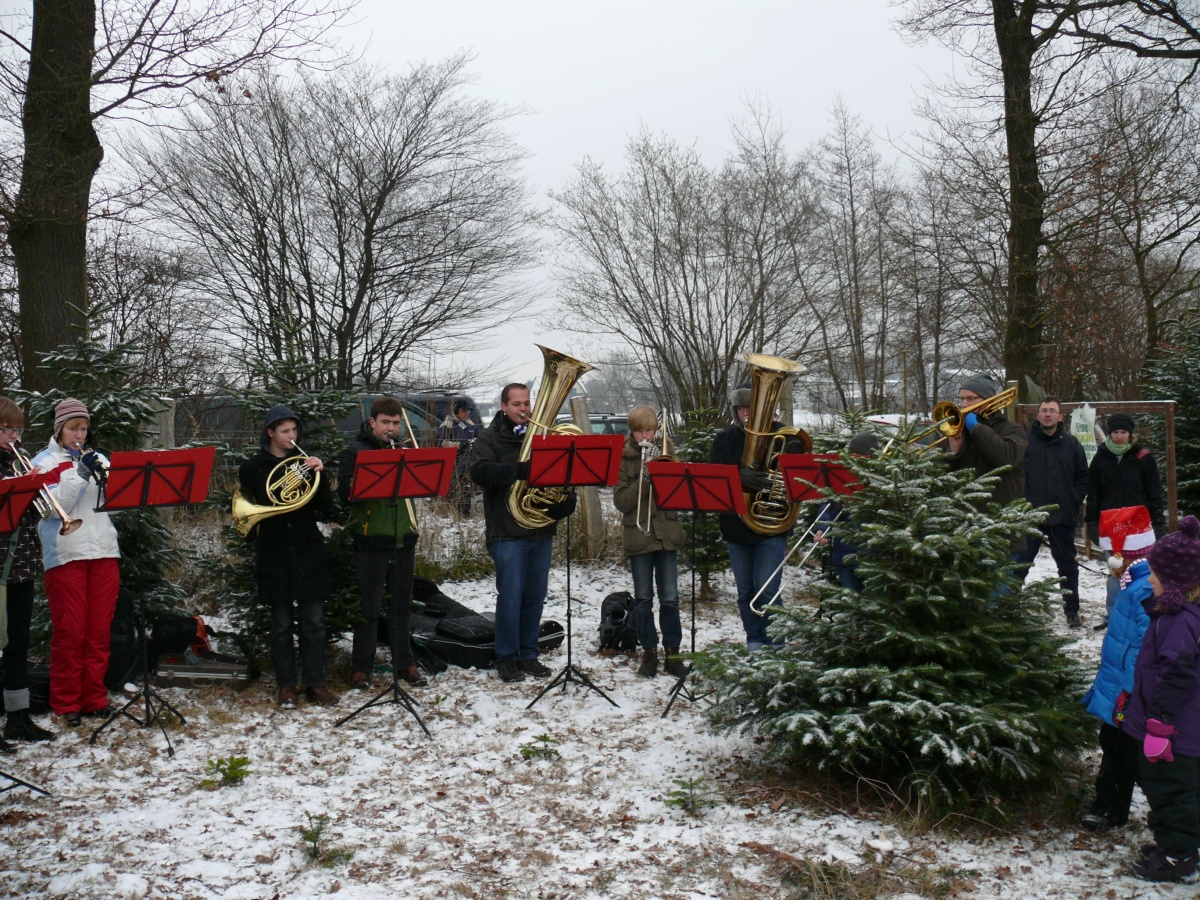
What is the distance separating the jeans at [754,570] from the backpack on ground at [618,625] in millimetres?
1034

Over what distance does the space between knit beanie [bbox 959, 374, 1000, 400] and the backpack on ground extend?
10.1 feet

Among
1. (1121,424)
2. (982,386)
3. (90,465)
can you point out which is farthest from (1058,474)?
(90,465)

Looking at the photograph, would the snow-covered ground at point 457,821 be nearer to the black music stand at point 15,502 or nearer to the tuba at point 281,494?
the black music stand at point 15,502

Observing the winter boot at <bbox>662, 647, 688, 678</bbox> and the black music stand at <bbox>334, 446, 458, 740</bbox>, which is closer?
the black music stand at <bbox>334, 446, 458, 740</bbox>

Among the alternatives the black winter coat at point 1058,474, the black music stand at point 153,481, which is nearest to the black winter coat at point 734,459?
the black winter coat at point 1058,474

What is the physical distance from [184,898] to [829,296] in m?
14.4

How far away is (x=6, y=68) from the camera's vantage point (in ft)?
25.6

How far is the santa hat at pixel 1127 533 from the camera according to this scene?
15.1 ft

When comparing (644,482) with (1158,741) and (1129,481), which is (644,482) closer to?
(1158,741)

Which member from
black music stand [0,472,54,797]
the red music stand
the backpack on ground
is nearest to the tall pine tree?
the backpack on ground

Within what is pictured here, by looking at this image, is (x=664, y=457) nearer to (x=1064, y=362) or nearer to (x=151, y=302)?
(x=151, y=302)

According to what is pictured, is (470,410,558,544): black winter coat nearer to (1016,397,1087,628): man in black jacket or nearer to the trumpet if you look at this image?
the trumpet

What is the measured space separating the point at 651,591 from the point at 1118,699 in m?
3.26

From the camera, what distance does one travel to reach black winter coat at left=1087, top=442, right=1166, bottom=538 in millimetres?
7887
